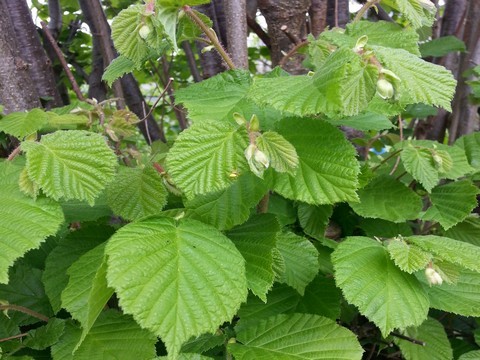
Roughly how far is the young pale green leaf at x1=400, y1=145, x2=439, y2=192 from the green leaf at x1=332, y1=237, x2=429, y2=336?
303 millimetres

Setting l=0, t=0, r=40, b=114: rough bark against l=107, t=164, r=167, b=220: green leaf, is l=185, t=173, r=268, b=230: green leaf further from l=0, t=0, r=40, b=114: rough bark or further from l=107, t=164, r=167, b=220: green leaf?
l=0, t=0, r=40, b=114: rough bark

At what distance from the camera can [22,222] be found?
2.67ft

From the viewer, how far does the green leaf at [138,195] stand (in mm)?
920

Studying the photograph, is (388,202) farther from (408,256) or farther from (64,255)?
(64,255)

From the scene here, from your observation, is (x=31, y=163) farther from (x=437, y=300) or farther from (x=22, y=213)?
(x=437, y=300)

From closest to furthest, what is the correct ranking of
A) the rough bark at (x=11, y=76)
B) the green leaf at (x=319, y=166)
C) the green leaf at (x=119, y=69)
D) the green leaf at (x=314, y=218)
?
1. the green leaf at (x=319, y=166)
2. the green leaf at (x=119, y=69)
3. the green leaf at (x=314, y=218)
4. the rough bark at (x=11, y=76)

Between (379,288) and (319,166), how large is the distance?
0.25 meters

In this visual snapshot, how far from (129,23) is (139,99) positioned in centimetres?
131

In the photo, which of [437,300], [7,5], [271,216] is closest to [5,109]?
[7,5]

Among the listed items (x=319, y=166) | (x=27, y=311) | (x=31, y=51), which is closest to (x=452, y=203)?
(x=319, y=166)

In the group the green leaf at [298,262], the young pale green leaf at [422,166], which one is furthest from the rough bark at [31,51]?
the young pale green leaf at [422,166]

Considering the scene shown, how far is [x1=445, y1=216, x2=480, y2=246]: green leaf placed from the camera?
125 centimetres

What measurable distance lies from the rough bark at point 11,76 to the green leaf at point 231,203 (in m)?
0.72

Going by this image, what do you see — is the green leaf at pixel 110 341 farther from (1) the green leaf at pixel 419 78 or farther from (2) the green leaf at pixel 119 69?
(1) the green leaf at pixel 419 78
